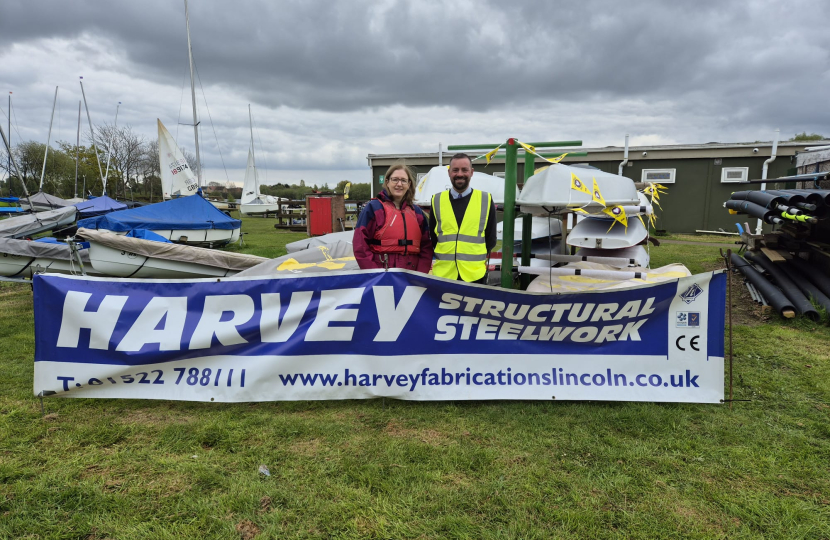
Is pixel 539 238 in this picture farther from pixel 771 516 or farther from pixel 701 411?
pixel 771 516

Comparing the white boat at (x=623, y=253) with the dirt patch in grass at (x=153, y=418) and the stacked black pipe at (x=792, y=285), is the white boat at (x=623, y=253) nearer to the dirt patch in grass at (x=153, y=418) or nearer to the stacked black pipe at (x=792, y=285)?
the stacked black pipe at (x=792, y=285)

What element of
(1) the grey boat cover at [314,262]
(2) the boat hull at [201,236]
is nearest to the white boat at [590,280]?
(1) the grey boat cover at [314,262]

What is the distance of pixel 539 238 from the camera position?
9.15 meters

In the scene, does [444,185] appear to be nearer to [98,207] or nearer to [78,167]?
[98,207]

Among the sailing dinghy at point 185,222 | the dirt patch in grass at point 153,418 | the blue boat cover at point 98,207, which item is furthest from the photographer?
Answer: the blue boat cover at point 98,207

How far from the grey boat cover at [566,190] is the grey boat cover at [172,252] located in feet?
17.5

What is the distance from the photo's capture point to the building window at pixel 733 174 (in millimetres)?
19109

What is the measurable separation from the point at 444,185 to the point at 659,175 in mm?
16513

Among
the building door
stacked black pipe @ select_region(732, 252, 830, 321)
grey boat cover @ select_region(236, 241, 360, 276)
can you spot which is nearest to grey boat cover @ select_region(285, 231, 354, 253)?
grey boat cover @ select_region(236, 241, 360, 276)

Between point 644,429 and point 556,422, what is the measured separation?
0.61 metres

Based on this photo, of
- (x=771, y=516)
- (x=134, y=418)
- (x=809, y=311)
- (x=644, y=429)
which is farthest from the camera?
(x=809, y=311)

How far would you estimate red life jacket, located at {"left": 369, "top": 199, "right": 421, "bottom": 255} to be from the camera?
13.5 ft

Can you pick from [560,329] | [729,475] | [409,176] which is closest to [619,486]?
[729,475]

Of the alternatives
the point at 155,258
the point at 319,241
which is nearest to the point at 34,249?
the point at 155,258
